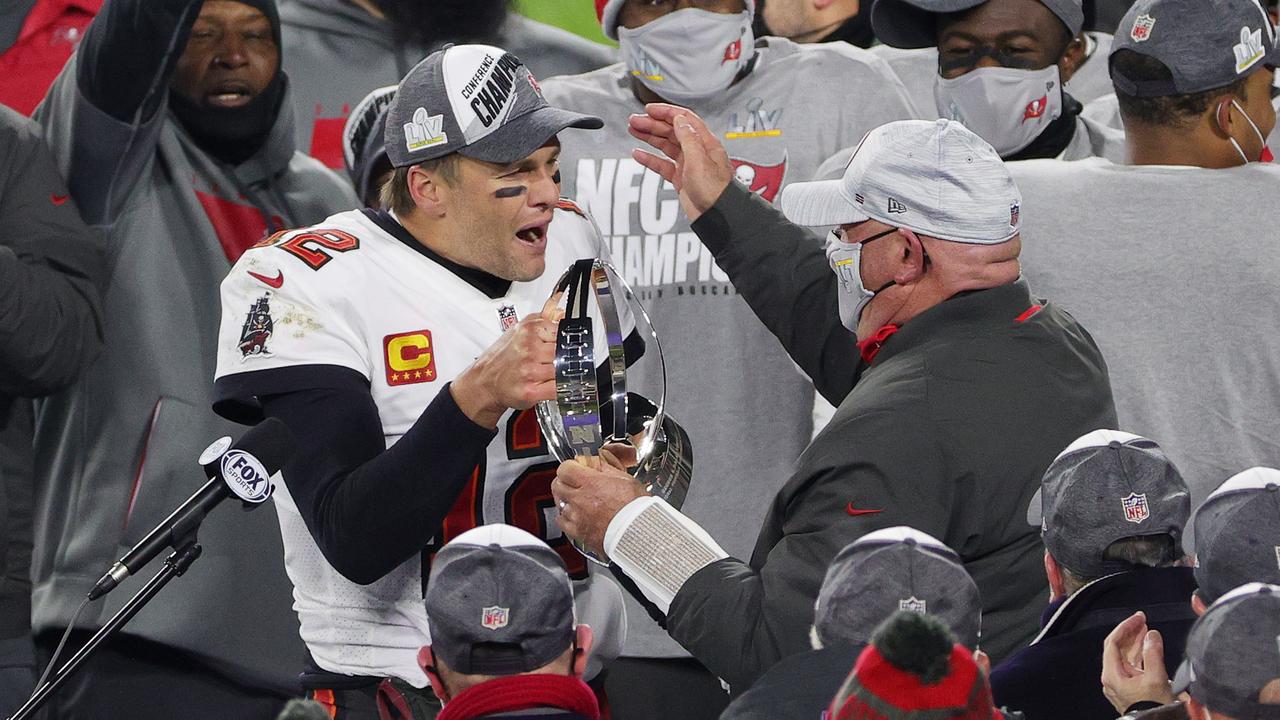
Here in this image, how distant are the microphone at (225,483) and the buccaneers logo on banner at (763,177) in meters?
1.99

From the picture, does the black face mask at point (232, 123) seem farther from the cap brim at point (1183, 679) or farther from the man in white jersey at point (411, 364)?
the cap brim at point (1183, 679)

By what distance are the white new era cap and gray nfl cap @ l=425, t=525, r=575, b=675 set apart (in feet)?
3.07

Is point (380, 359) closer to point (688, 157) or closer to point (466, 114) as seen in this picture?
point (466, 114)

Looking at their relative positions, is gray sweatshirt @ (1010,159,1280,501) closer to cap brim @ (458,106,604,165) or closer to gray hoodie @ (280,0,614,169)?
cap brim @ (458,106,604,165)

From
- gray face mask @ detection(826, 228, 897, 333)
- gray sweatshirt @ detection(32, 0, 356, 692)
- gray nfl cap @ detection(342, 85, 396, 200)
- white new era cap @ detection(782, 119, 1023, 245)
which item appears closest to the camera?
white new era cap @ detection(782, 119, 1023, 245)

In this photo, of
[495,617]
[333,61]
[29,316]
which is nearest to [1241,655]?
[495,617]

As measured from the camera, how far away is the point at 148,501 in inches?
179

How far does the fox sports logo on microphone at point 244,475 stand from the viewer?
2.30 m

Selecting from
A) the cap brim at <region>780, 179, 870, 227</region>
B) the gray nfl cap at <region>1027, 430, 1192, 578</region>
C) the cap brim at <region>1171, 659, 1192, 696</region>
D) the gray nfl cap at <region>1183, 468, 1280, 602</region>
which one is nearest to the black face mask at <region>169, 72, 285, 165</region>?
the cap brim at <region>780, 179, 870, 227</region>

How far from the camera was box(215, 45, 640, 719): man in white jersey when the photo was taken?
2.59 meters

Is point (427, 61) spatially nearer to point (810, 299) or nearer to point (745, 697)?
point (810, 299)

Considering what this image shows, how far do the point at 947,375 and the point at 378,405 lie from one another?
3.03 feet

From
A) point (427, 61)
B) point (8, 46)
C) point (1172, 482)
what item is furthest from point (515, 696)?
point (8, 46)

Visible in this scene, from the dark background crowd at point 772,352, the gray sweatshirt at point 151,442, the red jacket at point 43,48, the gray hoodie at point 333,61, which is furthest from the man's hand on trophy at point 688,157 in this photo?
the red jacket at point 43,48
